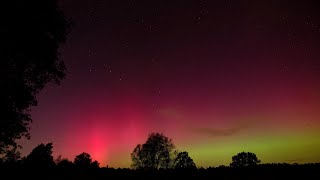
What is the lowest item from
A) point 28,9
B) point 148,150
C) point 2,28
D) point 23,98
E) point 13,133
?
point 13,133

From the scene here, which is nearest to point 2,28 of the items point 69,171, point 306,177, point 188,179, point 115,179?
point 69,171

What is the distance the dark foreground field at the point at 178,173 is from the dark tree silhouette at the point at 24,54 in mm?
8307

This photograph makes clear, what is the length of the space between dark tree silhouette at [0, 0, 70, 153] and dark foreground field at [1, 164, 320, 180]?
8.31 m

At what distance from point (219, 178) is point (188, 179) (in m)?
1.76

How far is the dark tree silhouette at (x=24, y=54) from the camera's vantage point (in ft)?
80.8

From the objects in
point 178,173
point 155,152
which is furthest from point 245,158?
point 178,173

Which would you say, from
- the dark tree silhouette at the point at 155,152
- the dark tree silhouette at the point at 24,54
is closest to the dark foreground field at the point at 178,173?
the dark tree silhouette at the point at 24,54

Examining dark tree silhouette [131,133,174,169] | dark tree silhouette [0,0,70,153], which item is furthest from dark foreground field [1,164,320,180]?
dark tree silhouette [131,133,174,169]

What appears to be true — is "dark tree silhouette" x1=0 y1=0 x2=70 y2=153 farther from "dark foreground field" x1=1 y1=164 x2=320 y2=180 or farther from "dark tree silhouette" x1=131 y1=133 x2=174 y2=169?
"dark tree silhouette" x1=131 y1=133 x2=174 y2=169

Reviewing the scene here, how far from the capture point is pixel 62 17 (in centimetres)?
2823

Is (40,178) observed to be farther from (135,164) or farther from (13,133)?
(135,164)

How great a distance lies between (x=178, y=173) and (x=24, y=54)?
16.2m

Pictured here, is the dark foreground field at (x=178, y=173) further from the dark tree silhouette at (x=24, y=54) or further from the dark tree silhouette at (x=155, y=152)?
the dark tree silhouette at (x=155, y=152)

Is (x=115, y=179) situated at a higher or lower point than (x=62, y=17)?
lower
